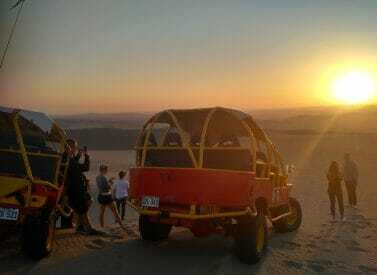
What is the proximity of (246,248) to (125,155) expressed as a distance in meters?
39.0

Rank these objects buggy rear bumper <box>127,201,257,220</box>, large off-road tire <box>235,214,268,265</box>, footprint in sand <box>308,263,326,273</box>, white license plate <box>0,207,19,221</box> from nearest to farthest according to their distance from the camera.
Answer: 1. white license plate <box>0,207,19,221</box>
2. buggy rear bumper <box>127,201,257,220</box>
3. large off-road tire <box>235,214,268,265</box>
4. footprint in sand <box>308,263,326,273</box>

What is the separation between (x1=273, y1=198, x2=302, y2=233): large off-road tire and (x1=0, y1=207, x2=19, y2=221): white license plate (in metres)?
5.50

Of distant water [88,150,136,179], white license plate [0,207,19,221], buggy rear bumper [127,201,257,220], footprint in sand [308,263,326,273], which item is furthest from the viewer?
distant water [88,150,136,179]

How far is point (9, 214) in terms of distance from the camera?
8109mm

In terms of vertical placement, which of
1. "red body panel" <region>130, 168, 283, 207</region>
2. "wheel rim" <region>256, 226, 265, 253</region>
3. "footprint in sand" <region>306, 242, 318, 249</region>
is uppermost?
"red body panel" <region>130, 168, 283, 207</region>

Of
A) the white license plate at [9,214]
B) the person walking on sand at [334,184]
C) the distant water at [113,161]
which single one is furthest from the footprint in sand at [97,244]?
the distant water at [113,161]

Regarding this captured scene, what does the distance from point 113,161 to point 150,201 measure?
33.1m

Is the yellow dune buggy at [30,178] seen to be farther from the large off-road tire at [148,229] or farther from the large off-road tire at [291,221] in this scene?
the large off-road tire at [291,221]

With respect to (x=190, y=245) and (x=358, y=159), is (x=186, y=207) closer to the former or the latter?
(x=190, y=245)

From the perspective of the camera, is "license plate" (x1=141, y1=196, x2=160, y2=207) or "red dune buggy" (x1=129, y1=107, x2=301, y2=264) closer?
"red dune buggy" (x1=129, y1=107, x2=301, y2=264)

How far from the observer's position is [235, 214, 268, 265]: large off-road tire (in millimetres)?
8773

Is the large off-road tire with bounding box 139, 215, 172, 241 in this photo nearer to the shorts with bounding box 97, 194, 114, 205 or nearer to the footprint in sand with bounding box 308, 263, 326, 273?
the shorts with bounding box 97, 194, 114, 205

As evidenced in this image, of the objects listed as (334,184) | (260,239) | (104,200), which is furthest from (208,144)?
(334,184)

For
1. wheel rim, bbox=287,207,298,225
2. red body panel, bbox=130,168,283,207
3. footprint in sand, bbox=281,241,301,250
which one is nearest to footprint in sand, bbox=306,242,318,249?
footprint in sand, bbox=281,241,301,250
